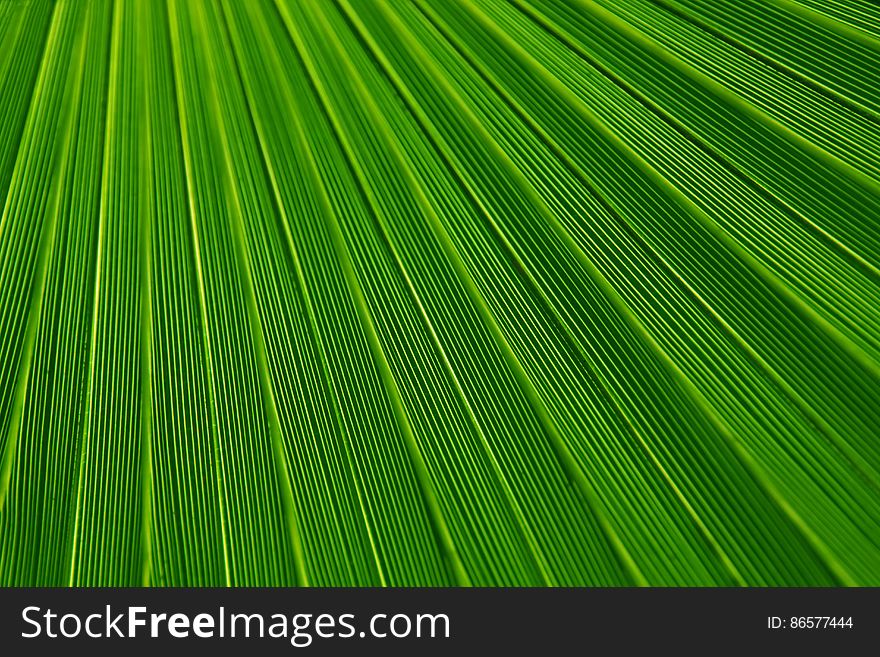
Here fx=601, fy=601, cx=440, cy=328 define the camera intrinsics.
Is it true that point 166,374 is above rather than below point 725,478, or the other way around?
above

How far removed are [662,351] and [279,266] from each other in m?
0.65

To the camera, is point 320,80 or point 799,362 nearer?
point 799,362

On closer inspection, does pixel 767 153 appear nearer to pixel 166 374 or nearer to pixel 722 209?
pixel 722 209

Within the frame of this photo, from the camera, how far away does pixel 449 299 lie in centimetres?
101

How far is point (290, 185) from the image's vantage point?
3.55 ft

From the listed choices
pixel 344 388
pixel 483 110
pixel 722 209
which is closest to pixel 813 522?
pixel 722 209

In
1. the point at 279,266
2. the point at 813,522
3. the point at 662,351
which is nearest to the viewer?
the point at 813,522

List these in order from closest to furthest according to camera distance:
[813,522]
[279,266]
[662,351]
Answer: [813,522] < [662,351] < [279,266]

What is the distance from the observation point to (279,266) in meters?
1.05

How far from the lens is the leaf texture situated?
0.90m

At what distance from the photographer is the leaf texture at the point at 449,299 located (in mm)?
898
